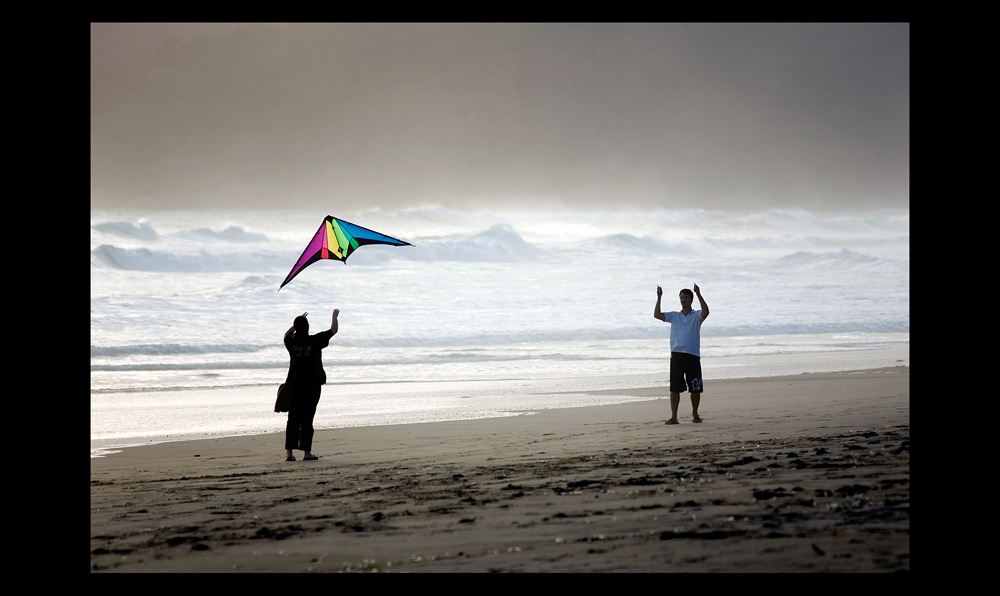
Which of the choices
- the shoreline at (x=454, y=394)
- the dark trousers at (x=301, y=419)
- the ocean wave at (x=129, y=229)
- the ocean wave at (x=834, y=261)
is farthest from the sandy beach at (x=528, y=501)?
the ocean wave at (x=834, y=261)

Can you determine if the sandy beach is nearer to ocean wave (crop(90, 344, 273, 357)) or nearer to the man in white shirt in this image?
the man in white shirt

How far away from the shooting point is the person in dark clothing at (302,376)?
7.46m

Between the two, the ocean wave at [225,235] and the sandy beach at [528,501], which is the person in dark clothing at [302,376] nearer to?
the sandy beach at [528,501]

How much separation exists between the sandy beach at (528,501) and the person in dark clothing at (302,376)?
0.97 ft

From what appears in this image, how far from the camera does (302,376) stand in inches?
299

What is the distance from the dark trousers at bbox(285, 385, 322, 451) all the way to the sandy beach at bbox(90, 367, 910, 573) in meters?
0.21

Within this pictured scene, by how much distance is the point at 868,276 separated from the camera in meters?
43.1

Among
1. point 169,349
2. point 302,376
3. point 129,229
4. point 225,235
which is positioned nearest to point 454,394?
point 302,376

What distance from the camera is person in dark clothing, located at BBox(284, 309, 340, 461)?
746 centimetres
